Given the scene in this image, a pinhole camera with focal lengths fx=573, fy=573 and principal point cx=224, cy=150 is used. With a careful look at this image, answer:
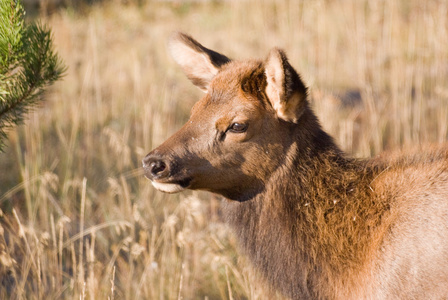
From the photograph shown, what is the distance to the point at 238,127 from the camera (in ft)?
11.8

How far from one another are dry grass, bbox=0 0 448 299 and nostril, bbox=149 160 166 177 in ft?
2.92

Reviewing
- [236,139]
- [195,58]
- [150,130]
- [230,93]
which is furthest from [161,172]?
[150,130]

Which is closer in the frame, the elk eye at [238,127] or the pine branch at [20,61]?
the pine branch at [20,61]

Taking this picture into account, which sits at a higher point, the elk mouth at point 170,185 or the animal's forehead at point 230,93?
the animal's forehead at point 230,93

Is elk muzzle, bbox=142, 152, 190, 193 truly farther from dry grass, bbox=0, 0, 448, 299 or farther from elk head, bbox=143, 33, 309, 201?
dry grass, bbox=0, 0, 448, 299

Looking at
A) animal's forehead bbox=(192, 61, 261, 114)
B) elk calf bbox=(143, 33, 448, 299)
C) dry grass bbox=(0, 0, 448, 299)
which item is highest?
animal's forehead bbox=(192, 61, 261, 114)

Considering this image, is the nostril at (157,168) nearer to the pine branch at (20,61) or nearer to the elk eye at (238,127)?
the elk eye at (238,127)

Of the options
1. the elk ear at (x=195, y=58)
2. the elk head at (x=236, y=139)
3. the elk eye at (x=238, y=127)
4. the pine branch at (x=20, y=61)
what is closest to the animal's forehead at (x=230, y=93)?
the elk head at (x=236, y=139)

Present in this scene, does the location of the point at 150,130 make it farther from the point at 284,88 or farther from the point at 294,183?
the point at 284,88

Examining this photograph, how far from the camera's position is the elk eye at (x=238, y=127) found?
360 centimetres

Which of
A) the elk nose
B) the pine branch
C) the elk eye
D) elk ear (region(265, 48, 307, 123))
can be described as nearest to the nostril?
the elk nose

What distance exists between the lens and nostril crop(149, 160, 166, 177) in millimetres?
3418

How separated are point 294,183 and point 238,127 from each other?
1.68ft

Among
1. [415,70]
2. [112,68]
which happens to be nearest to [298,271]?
[415,70]
